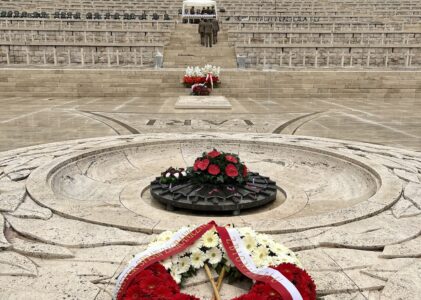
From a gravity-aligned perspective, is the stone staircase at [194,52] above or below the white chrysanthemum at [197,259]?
above

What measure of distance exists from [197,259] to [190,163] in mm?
3536

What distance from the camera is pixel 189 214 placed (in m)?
4.15

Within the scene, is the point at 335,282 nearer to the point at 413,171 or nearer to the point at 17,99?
the point at 413,171

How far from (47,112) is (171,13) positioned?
20618 mm

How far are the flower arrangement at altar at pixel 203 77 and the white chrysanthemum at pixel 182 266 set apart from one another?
11674mm

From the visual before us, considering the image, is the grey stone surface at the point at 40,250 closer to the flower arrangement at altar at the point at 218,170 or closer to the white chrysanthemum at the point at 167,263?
the white chrysanthemum at the point at 167,263

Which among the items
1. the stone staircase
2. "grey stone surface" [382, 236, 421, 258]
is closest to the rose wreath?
"grey stone surface" [382, 236, 421, 258]

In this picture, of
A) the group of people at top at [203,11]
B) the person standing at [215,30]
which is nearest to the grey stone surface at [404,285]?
the person standing at [215,30]

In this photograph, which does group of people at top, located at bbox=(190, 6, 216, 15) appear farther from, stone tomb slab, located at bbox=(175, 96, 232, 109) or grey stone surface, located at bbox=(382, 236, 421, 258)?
grey stone surface, located at bbox=(382, 236, 421, 258)

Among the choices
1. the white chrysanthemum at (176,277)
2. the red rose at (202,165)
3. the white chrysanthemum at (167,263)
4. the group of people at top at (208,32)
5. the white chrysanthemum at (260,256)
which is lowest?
the white chrysanthemum at (176,277)

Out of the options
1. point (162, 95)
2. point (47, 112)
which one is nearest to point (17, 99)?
point (47, 112)

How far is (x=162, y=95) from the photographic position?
14305mm

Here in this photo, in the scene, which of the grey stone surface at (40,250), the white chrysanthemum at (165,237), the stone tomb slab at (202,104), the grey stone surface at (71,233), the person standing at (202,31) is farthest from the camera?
the person standing at (202,31)

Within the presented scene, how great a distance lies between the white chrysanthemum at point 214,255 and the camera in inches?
102
